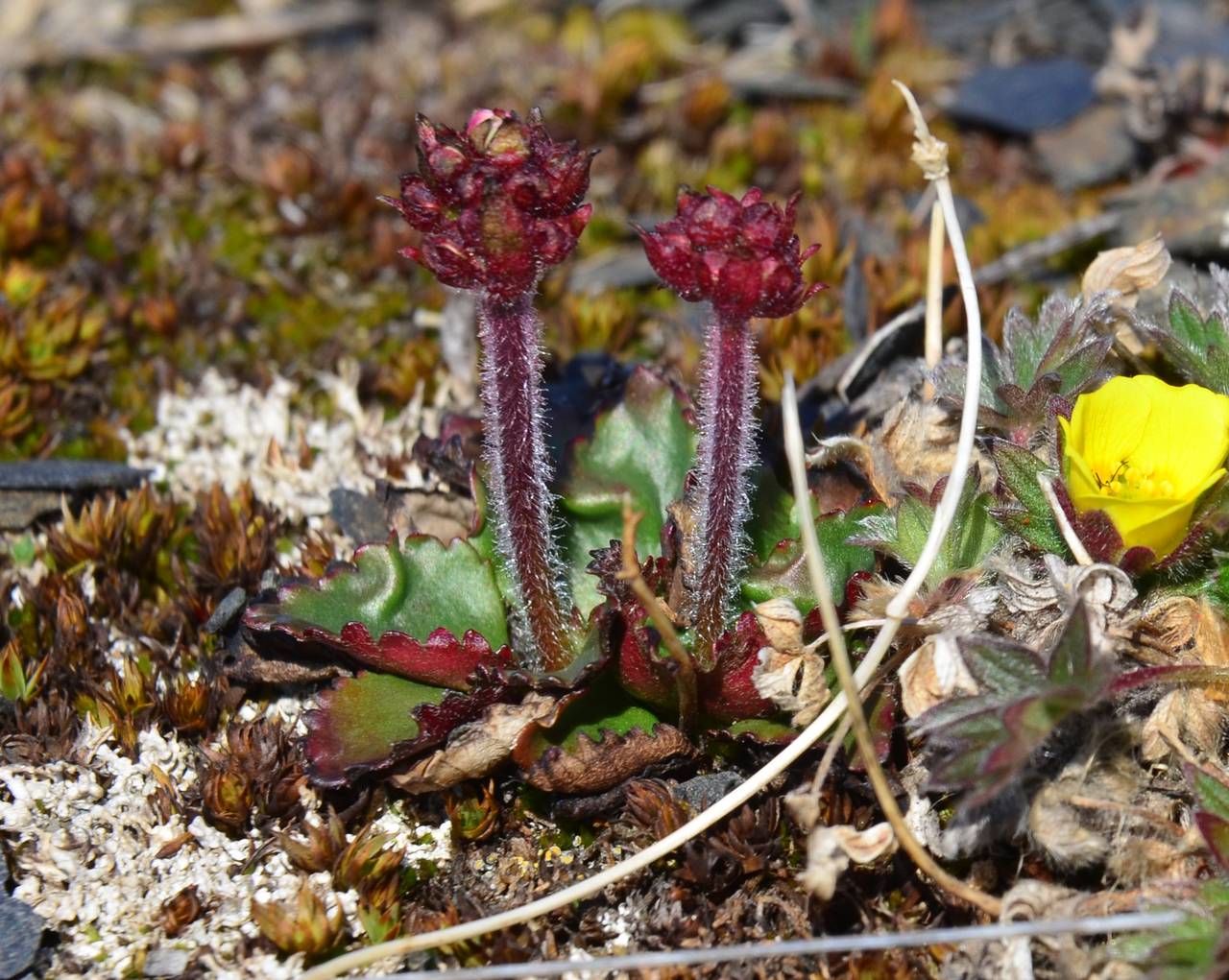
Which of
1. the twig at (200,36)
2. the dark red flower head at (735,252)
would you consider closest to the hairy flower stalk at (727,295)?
the dark red flower head at (735,252)

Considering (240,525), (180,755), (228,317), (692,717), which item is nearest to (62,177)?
(228,317)

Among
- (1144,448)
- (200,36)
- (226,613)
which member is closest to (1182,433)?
(1144,448)

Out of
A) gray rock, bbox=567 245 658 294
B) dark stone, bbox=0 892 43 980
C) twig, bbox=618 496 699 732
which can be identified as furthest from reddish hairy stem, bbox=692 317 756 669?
gray rock, bbox=567 245 658 294

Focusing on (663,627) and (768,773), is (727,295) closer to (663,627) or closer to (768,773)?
(663,627)

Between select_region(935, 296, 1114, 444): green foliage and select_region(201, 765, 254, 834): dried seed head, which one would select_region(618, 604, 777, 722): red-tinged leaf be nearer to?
select_region(935, 296, 1114, 444): green foliage

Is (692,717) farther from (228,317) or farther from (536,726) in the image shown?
(228,317)

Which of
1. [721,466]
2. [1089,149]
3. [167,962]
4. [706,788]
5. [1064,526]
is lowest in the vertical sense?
[167,962]
